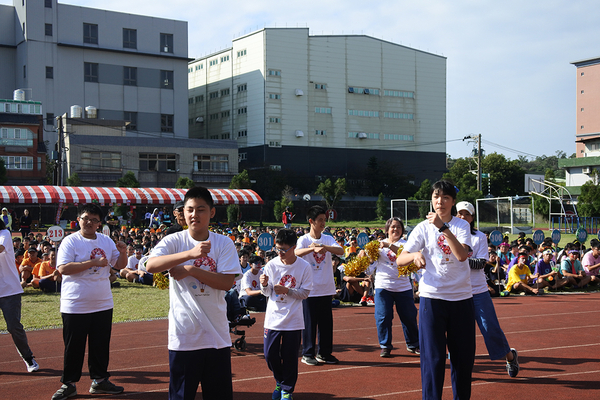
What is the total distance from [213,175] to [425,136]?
34156 millimetres

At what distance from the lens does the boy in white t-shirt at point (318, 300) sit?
24.8ft

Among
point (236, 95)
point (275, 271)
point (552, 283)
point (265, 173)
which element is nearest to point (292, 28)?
point (236, 95)

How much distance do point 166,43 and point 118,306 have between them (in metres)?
59.4

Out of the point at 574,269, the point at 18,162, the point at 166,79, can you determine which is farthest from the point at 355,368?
the point at 166,79

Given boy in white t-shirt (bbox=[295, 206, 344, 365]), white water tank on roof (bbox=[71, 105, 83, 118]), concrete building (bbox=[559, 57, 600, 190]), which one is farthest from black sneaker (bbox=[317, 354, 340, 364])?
concrete building (bbox=[559, 57, 600, 190])

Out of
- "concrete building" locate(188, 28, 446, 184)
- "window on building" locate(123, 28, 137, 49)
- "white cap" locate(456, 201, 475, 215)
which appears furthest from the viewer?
"concrete building" locate(188, 28, 446, 184)

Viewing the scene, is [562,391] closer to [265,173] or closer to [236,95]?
[265,173]

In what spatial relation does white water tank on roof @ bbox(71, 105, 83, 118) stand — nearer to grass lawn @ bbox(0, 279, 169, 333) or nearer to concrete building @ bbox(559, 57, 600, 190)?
grass lawn @ bbox(0, 279, 169, 333)

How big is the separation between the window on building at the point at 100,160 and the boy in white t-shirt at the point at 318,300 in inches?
1966

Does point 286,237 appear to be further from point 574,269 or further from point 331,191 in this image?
point 331,191

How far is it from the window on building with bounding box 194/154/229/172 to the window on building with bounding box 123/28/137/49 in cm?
1679

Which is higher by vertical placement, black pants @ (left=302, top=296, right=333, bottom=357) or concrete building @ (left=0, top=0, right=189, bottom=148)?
concrete building @ (left=0, top=0, right=189, bottom=148)

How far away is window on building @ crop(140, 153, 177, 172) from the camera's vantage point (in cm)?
5709

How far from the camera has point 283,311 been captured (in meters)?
6.22
